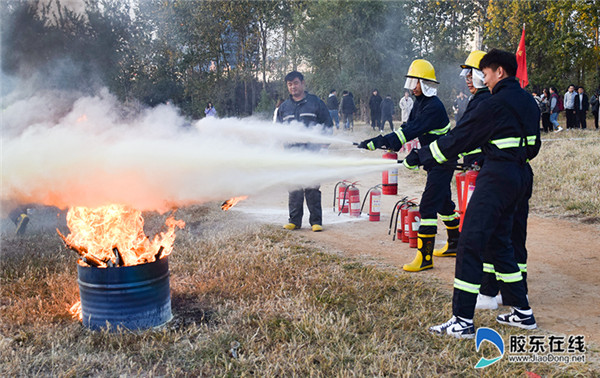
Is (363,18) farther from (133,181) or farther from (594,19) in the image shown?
(133,181)

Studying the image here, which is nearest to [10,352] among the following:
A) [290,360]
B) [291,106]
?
[290,360]

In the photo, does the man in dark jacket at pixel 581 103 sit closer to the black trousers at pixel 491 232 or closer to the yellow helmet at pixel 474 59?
the yellow helmet at pixel 474 59

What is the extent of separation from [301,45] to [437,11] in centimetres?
1379

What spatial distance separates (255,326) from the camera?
418 cm

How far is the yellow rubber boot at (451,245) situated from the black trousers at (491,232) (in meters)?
2.22

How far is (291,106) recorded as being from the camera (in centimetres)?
777

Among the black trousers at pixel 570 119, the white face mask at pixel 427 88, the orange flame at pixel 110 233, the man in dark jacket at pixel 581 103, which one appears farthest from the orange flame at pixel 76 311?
the black trousers at pixel 570 119

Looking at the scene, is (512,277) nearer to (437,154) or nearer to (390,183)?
(437,154)

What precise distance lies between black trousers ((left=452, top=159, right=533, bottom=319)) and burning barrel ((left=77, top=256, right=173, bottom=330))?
252cm

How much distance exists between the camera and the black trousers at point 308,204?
7.88m

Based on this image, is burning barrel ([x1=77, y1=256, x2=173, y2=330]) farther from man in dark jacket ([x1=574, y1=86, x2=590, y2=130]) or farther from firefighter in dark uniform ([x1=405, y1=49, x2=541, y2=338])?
man in dark jacket ([x1=574, y1=86, x2=590, y2=130])

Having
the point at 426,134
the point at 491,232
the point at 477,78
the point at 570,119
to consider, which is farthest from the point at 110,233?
the point at 570,119

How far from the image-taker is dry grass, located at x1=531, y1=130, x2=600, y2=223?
8812 millimetres

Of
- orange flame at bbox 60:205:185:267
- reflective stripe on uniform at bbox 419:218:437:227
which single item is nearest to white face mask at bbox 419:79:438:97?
reflective stripe on uniform at bbox 419:218:437:227
